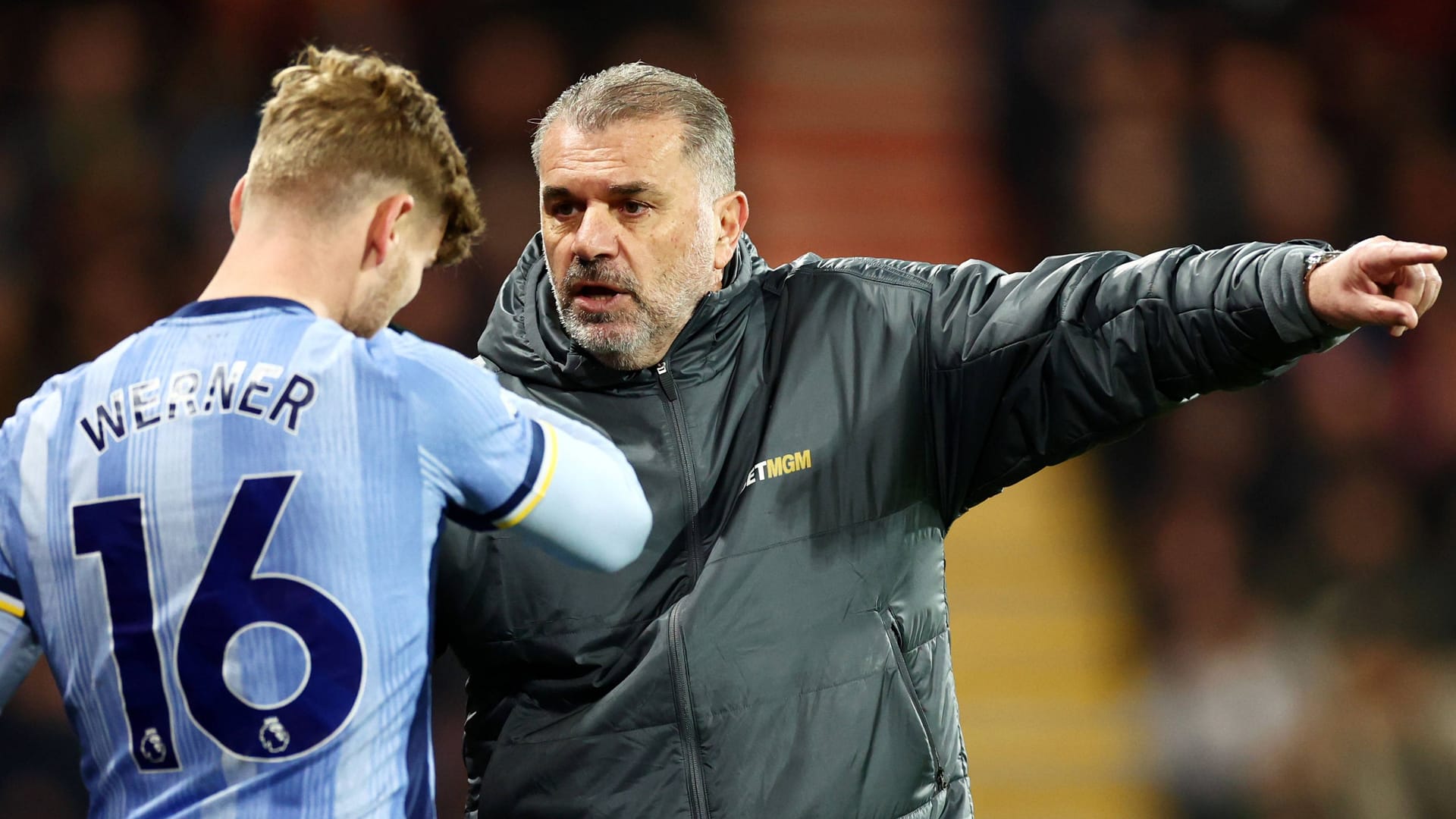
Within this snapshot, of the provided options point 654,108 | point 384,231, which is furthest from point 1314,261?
point 384,231

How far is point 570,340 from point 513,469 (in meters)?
0.78

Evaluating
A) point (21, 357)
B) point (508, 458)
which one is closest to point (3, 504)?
point (508, 458)

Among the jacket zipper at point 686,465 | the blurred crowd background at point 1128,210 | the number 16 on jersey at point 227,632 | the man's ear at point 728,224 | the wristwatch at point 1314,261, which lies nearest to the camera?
the number 16 on jersey at point 227,632

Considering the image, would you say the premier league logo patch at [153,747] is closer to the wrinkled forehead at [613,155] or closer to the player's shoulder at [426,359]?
the player's shoulder at [426,359]

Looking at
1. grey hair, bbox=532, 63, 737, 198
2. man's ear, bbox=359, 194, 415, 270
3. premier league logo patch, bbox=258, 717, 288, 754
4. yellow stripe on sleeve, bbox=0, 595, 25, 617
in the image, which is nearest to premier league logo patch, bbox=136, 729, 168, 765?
premier league logo patch, bbox=258, 717, 288, 754

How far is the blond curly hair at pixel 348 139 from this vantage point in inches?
65.2

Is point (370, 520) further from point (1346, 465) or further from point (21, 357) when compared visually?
point (1346, 465)

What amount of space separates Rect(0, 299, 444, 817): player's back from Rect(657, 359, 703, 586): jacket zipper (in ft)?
2.38

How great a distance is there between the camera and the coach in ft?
7.20

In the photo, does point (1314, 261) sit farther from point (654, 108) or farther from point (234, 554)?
point (234, 554)

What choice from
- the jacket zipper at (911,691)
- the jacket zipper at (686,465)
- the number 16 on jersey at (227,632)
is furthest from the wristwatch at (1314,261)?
the number 16 on jersey at (227,632)

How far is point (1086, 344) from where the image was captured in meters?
2.29

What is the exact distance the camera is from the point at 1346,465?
5.88 m

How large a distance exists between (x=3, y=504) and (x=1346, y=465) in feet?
17.7
